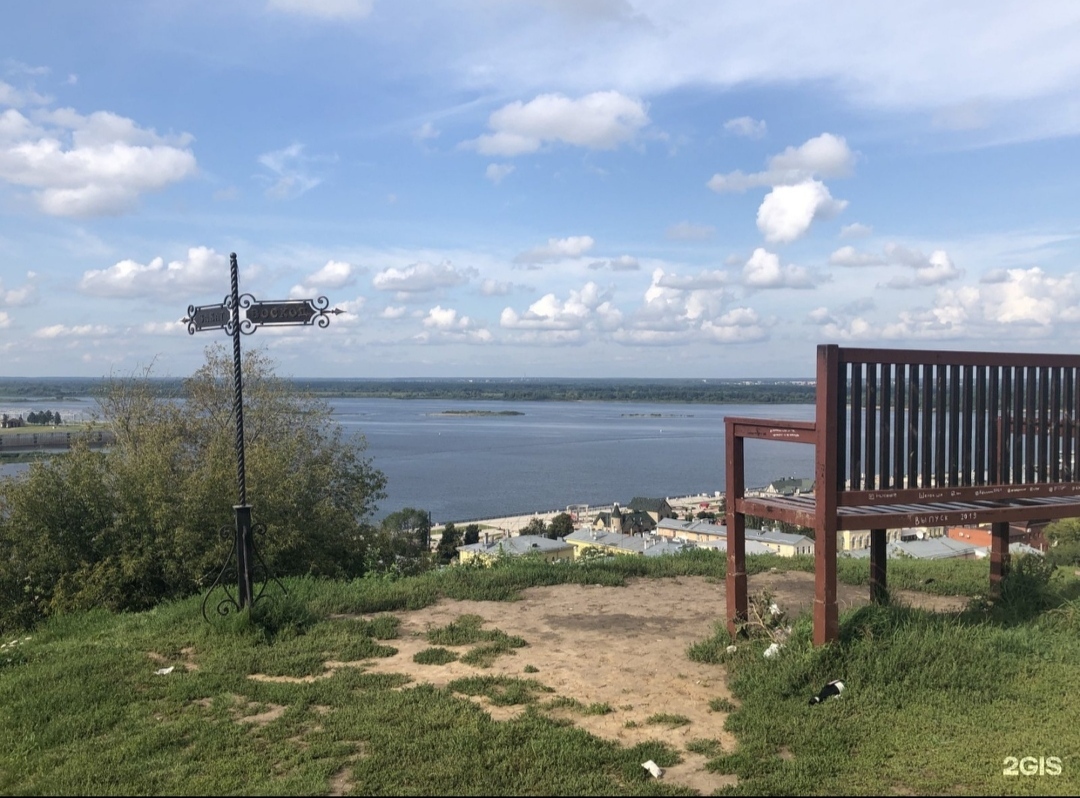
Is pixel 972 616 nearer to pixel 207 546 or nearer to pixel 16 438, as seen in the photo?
pixel 207 546

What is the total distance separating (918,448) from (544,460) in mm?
71783

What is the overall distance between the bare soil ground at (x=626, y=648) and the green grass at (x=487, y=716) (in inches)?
4.4

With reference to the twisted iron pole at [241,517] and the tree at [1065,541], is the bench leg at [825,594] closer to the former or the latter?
the twisted iron pole at [241,517]

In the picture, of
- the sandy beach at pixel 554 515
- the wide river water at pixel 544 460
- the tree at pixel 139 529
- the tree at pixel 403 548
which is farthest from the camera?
the wide river water at pixel 544 460

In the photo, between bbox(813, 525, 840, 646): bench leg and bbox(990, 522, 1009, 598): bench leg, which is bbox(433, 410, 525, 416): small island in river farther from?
bbox(813, 525, 840, 646): bench leg

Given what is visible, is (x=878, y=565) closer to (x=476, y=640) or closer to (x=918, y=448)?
(x=918, y=448)

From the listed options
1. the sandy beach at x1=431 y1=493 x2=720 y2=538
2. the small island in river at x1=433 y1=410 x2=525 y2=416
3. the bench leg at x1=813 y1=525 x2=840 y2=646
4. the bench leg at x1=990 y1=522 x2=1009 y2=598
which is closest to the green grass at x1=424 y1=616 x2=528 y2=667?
the bench leg at x1=813 y1=525 x2=840 y2=646

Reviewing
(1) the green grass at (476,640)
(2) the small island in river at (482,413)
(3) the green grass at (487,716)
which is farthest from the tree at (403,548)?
(2) the small island in river at (482,413)

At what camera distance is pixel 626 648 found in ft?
18.9

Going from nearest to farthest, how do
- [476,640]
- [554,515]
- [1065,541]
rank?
[476,640], [1065,541], [554,515]

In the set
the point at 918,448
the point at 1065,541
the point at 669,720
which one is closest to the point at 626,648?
Answer: the point at 669,720

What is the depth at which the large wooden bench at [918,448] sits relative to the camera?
16.2 ft

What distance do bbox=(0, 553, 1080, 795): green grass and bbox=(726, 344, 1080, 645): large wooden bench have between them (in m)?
0.64

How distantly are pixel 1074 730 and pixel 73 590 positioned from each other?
→ 10010 mm
